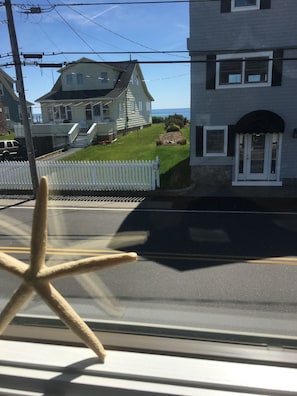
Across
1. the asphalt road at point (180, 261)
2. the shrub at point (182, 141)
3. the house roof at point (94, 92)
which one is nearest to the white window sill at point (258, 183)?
the asphalt road at point (180, 261)

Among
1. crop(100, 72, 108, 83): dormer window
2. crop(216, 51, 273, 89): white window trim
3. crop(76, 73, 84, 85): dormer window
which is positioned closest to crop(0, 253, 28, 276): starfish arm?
crop(216, 51, 273, 89): white window trim

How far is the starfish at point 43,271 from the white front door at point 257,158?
367 inches

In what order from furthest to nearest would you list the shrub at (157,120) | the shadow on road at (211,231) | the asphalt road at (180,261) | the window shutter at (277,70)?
1. the shrub at (157,120)
2. the window shutter at (277,70)
3. the shadow on road at (211,231)
4. the asphalt road at (180,261)

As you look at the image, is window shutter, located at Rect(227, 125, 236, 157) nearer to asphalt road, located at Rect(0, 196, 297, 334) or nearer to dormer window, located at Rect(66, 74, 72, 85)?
asphalt road, located at Rect(0, 196, 297, 334)

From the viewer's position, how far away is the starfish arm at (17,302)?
2.72 feet

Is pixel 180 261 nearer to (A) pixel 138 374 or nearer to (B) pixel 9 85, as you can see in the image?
(A) pixel 138 374

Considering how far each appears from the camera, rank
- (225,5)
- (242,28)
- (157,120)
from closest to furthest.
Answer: (225,5) → (242,28) → (157,120)

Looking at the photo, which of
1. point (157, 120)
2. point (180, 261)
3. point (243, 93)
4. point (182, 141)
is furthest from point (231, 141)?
point (157, 120)

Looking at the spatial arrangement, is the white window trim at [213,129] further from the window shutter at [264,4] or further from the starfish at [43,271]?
the starfish at [43,271]

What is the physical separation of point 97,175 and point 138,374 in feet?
29.6

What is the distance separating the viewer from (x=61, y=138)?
→ 17.0 metres

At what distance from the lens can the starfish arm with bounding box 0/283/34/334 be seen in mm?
828

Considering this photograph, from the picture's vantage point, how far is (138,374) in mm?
840

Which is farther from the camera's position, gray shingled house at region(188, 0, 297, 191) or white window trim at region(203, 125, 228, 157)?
white window trim at region(203, 125, 228, 157)
